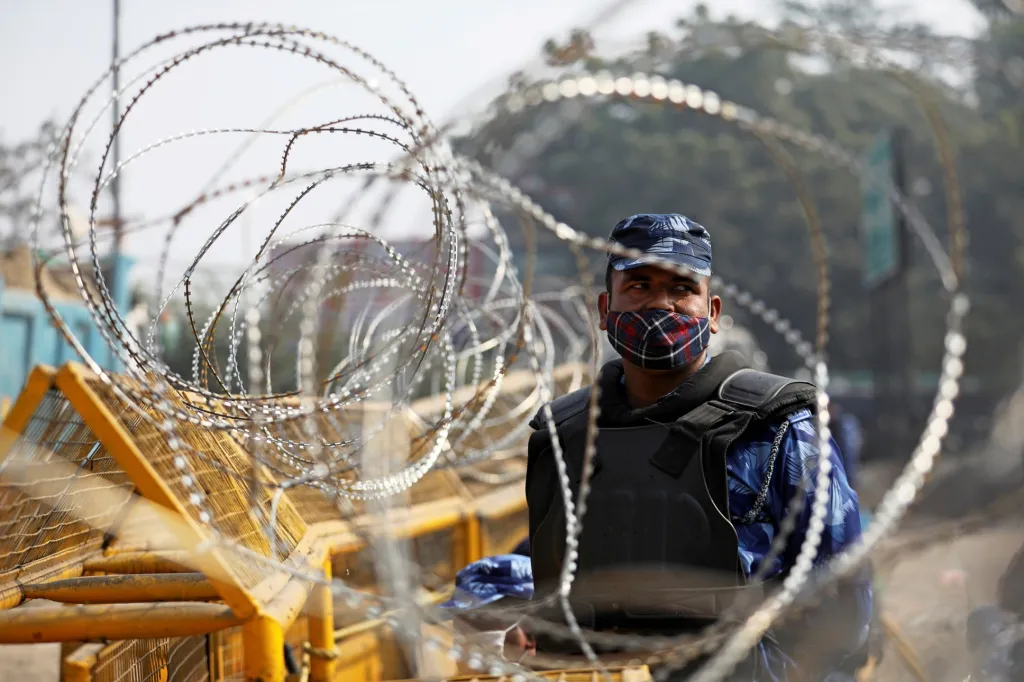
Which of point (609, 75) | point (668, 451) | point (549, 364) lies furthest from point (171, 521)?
point (549, 364)

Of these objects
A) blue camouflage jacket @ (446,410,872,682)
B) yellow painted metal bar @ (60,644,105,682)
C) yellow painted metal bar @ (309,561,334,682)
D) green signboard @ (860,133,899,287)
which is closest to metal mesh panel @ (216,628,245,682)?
yellow painted metal bar @ (309,561,334,682)

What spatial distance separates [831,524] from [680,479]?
0.34 m

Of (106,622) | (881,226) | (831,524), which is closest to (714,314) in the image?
(831,524)

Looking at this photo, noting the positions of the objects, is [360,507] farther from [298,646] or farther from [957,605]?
[957,605]

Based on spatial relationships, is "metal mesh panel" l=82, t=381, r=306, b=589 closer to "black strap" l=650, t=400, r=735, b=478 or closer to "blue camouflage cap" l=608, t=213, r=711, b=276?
"black strap" l=650, t=400, r=735, b=478

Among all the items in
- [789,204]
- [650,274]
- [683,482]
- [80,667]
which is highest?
[789,204]

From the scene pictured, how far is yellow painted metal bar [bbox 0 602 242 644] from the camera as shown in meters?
2.55

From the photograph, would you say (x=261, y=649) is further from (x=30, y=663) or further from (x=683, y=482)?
(x=30, y=663)

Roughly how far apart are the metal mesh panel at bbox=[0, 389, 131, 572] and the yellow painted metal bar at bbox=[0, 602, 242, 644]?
456mm

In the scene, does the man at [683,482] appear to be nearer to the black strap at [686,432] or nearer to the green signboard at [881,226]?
the black strap at [686,432]

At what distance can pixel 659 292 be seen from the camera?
2.86 m

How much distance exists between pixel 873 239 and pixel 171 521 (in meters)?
21.9

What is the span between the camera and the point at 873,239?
75.4ft

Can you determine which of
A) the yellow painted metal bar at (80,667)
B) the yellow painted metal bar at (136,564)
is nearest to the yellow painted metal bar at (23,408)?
the yellow painted metal bar at (80,667)
